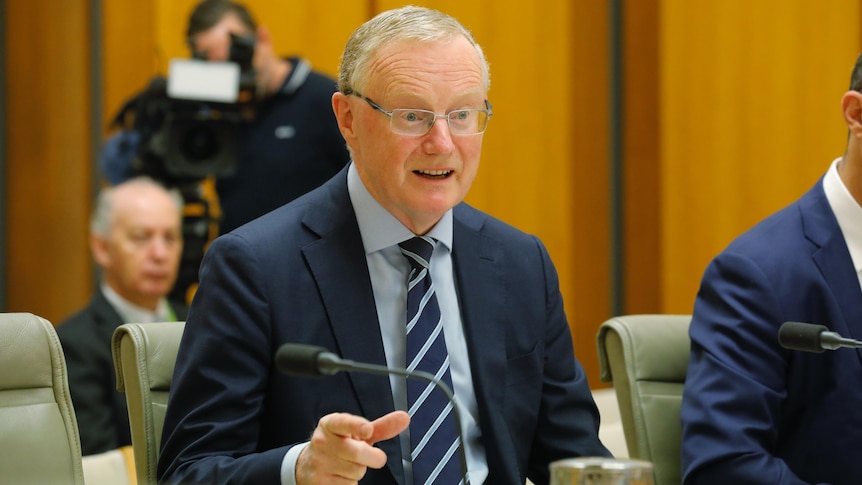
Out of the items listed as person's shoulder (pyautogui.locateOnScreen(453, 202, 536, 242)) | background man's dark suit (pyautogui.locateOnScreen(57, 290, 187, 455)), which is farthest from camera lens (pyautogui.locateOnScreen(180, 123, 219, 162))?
person's shoulder (pyautogui.locateOnScreen(453, 202, 536, 242))

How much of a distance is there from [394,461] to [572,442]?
35 centimetres

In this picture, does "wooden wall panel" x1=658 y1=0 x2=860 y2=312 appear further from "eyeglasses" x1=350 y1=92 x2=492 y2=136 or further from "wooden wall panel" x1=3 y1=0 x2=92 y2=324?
"eyeglasses" x1=350 y1=92 x2=492 y2=136

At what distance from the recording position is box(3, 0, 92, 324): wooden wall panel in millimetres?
4738

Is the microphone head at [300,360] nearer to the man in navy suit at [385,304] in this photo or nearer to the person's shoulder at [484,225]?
the man in navy suit at [385,304]

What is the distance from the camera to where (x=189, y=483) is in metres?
1.67

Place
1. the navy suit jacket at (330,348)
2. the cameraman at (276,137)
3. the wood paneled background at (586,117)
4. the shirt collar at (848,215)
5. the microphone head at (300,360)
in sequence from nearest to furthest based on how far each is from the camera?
the microphone head at (300,360) < the navy suit jacket at (330,348) < the shirt collar at (848,215) < the cameraman at (276,137) < the wood paneled background at (586,117)

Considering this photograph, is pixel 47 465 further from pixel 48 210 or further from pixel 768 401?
pixel 48 210

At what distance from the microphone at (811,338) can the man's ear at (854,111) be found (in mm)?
662

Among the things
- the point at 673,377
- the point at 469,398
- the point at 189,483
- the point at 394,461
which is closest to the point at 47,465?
the point at 189,483

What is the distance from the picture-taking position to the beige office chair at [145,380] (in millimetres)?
1819

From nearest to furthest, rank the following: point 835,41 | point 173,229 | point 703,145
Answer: point 173,229, point 835,41, point 703,145

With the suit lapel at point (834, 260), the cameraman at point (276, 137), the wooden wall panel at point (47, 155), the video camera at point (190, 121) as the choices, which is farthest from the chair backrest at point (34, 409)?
the wooden wall panel at point (47, 155)

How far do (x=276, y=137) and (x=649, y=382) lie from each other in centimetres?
231

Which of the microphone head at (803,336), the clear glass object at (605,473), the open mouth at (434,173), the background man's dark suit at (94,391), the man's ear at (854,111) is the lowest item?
the background man's dark suit at (94,391)
